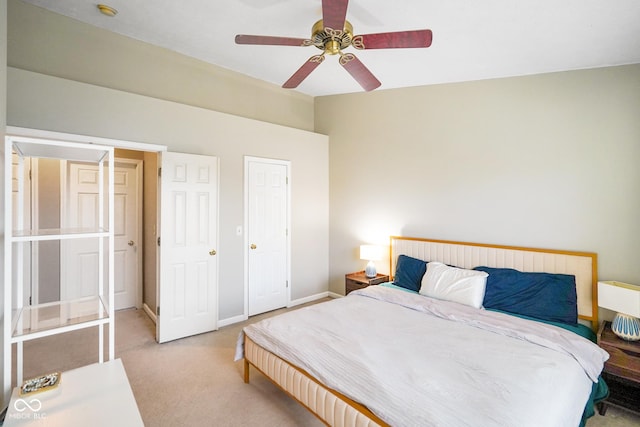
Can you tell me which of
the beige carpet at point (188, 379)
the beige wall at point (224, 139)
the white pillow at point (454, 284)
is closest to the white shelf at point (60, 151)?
the beige wall at point (224, 139)

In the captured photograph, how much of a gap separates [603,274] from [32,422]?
3989 mm

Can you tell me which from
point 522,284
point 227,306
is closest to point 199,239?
point 227,306

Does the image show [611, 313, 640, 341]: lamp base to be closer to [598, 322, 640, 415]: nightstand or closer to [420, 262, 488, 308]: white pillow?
[598, 322, 640, 415]: nightstand

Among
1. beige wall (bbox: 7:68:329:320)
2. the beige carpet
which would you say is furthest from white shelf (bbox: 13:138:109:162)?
the beige carpet

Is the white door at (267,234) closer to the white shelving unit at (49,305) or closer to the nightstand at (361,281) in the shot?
the nightstand at (361,281)

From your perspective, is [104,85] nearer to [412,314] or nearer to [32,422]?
[32,422]

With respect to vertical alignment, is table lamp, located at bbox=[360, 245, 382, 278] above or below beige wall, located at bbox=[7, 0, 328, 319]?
below

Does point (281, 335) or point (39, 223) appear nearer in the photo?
point (281, 335)

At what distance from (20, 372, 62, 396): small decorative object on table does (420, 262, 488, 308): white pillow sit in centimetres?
297

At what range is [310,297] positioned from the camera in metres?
4.83

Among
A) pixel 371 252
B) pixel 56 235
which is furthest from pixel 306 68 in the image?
pixel 371 252

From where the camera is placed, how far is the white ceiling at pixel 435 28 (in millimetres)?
2242

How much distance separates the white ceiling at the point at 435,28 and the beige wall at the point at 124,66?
14 cm

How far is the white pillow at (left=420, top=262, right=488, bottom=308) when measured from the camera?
2955 millimetres
